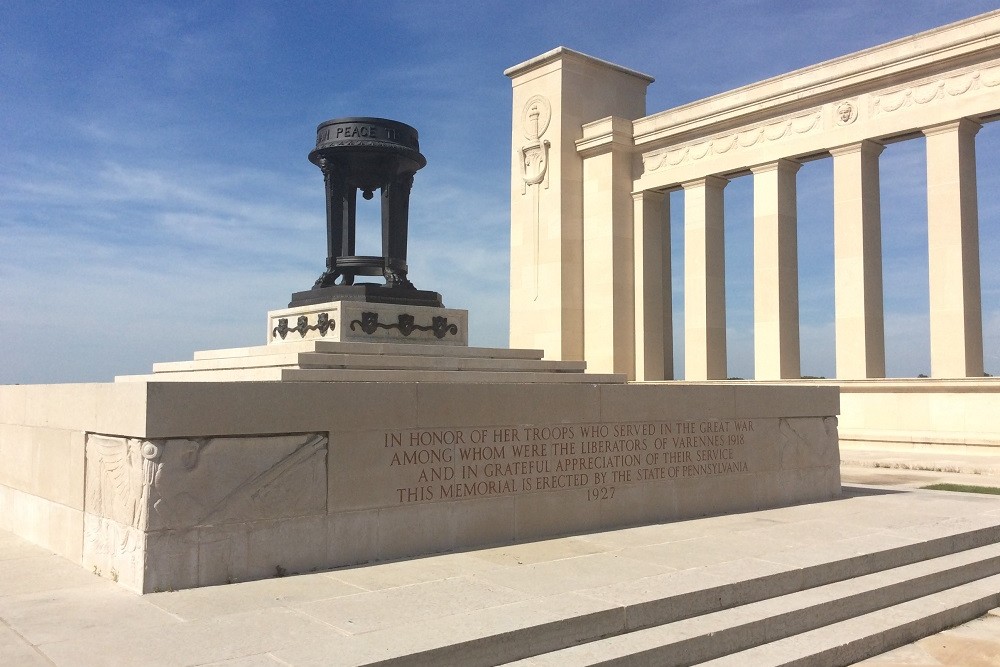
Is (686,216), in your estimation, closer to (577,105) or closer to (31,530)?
(577,105)

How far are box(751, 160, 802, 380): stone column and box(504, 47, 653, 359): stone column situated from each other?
24.0ft

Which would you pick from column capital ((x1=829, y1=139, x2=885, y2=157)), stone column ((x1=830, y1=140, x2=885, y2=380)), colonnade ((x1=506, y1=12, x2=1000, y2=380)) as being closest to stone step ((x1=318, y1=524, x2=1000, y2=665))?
colonnade ((x1=506, y1=12, x2=1000, y2=380))

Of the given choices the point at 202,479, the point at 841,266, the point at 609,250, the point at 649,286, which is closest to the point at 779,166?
the point at 841,266

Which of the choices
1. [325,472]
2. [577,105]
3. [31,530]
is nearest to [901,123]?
[577,105]

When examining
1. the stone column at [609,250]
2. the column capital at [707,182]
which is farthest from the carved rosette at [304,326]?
the column capital at [707,182]

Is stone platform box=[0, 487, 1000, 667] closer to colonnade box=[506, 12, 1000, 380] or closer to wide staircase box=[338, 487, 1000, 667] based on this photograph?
wide staircase box=[338, 487, 1000, 667]

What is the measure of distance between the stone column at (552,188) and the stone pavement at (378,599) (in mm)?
23056

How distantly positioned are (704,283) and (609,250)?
3952 millimetres

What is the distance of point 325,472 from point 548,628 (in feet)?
10.0

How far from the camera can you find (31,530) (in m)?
9.65

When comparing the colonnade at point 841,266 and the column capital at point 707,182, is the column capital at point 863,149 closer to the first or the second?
the colonnade at point 841,266

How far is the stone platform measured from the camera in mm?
5852

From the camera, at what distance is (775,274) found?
28.4m

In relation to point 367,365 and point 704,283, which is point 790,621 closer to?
point 367,365
